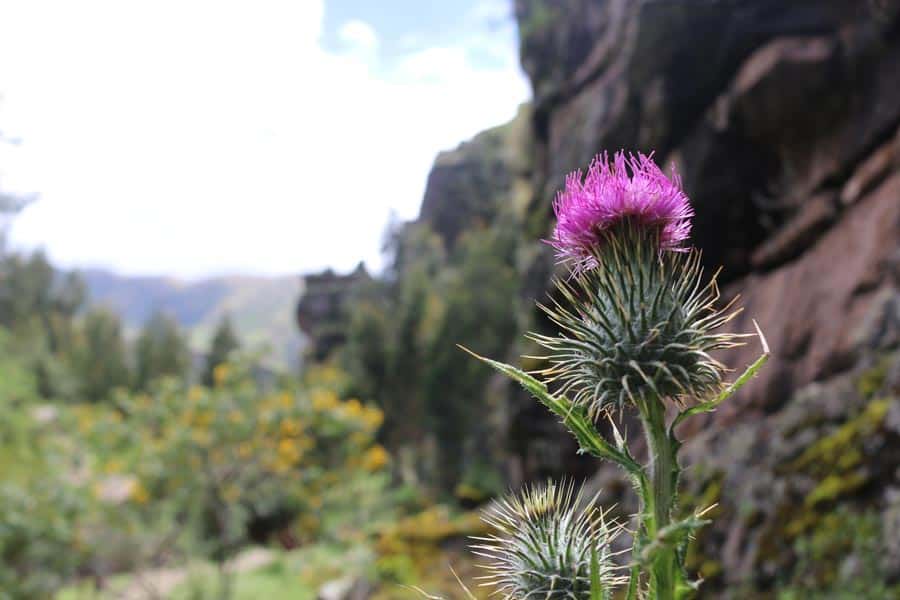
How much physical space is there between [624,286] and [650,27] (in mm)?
9118

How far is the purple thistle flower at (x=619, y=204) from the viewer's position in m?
1.63

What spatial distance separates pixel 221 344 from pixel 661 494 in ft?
145

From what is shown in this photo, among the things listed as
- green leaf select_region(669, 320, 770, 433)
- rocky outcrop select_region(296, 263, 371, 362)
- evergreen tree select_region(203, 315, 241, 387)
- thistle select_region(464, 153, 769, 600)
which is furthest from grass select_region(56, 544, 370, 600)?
evergreen tree select_region(203, 315, 241, 387)

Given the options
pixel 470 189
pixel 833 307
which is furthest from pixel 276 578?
pixel 470 189

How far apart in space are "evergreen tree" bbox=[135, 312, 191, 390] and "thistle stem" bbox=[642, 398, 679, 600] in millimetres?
→ 45280

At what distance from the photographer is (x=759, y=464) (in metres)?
6.07

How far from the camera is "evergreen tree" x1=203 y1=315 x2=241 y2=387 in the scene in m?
40.5

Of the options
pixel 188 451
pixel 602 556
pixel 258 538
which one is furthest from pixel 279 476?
pixel 602 556

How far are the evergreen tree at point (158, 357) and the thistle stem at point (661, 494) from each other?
45.3 m

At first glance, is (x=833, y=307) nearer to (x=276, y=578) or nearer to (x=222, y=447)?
(x=222, y=447)

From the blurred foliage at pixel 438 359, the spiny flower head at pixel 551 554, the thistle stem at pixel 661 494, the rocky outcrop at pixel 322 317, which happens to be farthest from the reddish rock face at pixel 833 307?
the rocky outcrop at pixel 322 317

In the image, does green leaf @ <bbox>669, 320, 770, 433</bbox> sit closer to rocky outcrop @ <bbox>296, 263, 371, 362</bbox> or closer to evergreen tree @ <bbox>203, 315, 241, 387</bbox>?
rocky outcrop @ <bbox>296, 263, 371, 362</bbox>

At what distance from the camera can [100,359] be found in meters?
44.2

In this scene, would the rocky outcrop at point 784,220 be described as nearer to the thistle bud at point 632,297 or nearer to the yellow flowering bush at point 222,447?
the thistle bud at point 632,297
